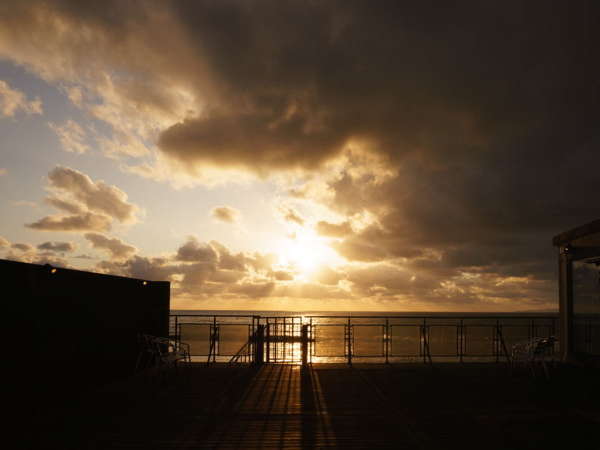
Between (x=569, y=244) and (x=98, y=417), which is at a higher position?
(x=569, y=244)

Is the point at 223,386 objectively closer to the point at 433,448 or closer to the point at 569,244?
the point at 433,448

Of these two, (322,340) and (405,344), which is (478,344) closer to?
(405,344)

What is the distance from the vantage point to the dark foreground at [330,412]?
5.45 metres

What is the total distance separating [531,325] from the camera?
12.7 meters

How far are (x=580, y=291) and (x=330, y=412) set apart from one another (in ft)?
19.4

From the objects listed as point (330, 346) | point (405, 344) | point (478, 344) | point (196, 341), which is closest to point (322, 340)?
point (330, 346)

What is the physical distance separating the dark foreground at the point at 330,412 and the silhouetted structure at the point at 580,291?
2.06 feet

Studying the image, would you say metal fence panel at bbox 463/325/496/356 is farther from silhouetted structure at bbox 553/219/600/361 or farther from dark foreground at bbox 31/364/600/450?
dark foreground at bbox 31/364/600/450

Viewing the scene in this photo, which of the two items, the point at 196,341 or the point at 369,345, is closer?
the point at 369,345

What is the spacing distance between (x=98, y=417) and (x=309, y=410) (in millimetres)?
2962

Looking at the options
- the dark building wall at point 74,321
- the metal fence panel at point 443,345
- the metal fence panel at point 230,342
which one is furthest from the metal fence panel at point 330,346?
the dark building wall at point 74,321

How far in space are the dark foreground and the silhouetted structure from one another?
2.06ft

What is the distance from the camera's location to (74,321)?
316 inches

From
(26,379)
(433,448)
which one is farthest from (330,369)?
(26,379)
